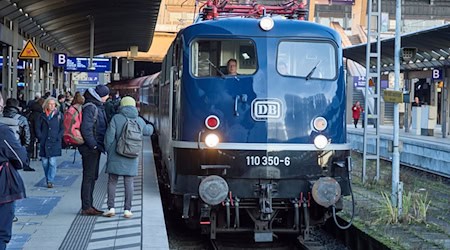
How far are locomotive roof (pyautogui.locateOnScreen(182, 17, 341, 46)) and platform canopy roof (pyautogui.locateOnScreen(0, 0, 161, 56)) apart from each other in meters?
10.0

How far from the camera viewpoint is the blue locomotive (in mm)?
9359

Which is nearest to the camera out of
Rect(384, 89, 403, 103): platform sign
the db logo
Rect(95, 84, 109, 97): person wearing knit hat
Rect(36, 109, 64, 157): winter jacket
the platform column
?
the db logo

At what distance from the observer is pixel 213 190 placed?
9109mm

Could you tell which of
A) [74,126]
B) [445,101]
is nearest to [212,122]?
[74,126]

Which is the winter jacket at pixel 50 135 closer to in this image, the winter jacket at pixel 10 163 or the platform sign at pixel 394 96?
the platform sign at pixel 394 96

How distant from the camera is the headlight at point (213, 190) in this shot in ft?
29.8

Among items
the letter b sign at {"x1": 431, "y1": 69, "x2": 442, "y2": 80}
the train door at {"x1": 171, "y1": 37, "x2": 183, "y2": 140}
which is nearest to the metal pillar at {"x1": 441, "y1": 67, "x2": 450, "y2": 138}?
the letter b sign at {"x1": 431, "y1": 69, "x2": 442, "y2": 80}

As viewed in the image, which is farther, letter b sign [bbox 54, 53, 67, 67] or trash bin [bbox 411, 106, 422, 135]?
trash bin [bbox 411, 106, 422, 135]

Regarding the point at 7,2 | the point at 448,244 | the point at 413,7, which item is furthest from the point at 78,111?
the point at 413,7

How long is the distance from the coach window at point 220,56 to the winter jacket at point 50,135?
426 centimetres

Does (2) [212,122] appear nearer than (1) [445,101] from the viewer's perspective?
Yes

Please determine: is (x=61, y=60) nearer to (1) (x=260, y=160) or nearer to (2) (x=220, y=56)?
(2) (x=220, y=56)

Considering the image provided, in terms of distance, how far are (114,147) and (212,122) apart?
1371 millimetres

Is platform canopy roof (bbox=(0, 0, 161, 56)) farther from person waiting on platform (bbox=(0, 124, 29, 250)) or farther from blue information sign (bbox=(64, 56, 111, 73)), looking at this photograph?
person waiting on platform (bbox=(0, 124, 29, 250))
